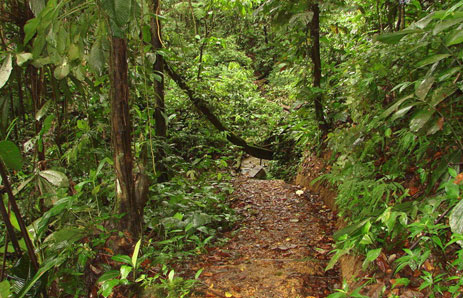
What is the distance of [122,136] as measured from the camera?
1975 mm

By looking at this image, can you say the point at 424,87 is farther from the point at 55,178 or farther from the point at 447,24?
the point at 55,178

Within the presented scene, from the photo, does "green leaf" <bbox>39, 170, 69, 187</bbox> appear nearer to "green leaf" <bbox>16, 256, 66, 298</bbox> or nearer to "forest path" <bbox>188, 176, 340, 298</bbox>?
"green leaf" <bbox>16, 256, 66, 298</bbox>

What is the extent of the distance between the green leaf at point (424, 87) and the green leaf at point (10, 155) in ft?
6.86

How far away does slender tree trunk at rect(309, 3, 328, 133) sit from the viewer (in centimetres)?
423

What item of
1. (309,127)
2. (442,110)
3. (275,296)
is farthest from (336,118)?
(275,296)

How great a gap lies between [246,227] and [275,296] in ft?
5.00

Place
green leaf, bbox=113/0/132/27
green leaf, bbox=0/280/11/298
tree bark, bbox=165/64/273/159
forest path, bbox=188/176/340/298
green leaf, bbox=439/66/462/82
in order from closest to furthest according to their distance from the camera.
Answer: green leaf, bbox=113/0/132/27 < green leaf, bbox=0/280/11/298 < green leaf, bbox=439/66/462/82 < forest path, bbox=188/176/340/298 < tree bark, bbox=165/64/273/159

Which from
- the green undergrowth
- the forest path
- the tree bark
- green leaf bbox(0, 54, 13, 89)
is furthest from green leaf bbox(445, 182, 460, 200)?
the tree bark

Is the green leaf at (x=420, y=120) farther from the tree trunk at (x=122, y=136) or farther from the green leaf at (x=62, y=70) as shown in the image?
the green leaf at (x=62, y=70)

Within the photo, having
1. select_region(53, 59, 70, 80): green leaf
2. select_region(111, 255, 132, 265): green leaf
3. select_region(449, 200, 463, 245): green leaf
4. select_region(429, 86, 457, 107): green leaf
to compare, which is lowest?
select_region(111, 255, 132, 265): green leaf

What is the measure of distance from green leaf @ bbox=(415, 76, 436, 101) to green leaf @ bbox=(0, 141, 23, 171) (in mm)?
2091

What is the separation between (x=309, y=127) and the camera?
16.5 feet

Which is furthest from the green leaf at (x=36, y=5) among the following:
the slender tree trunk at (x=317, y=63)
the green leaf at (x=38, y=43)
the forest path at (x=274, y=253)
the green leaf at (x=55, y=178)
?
the slender tree trunk at (x=317, y=63)

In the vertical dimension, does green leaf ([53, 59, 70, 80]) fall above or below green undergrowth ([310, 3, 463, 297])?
above
